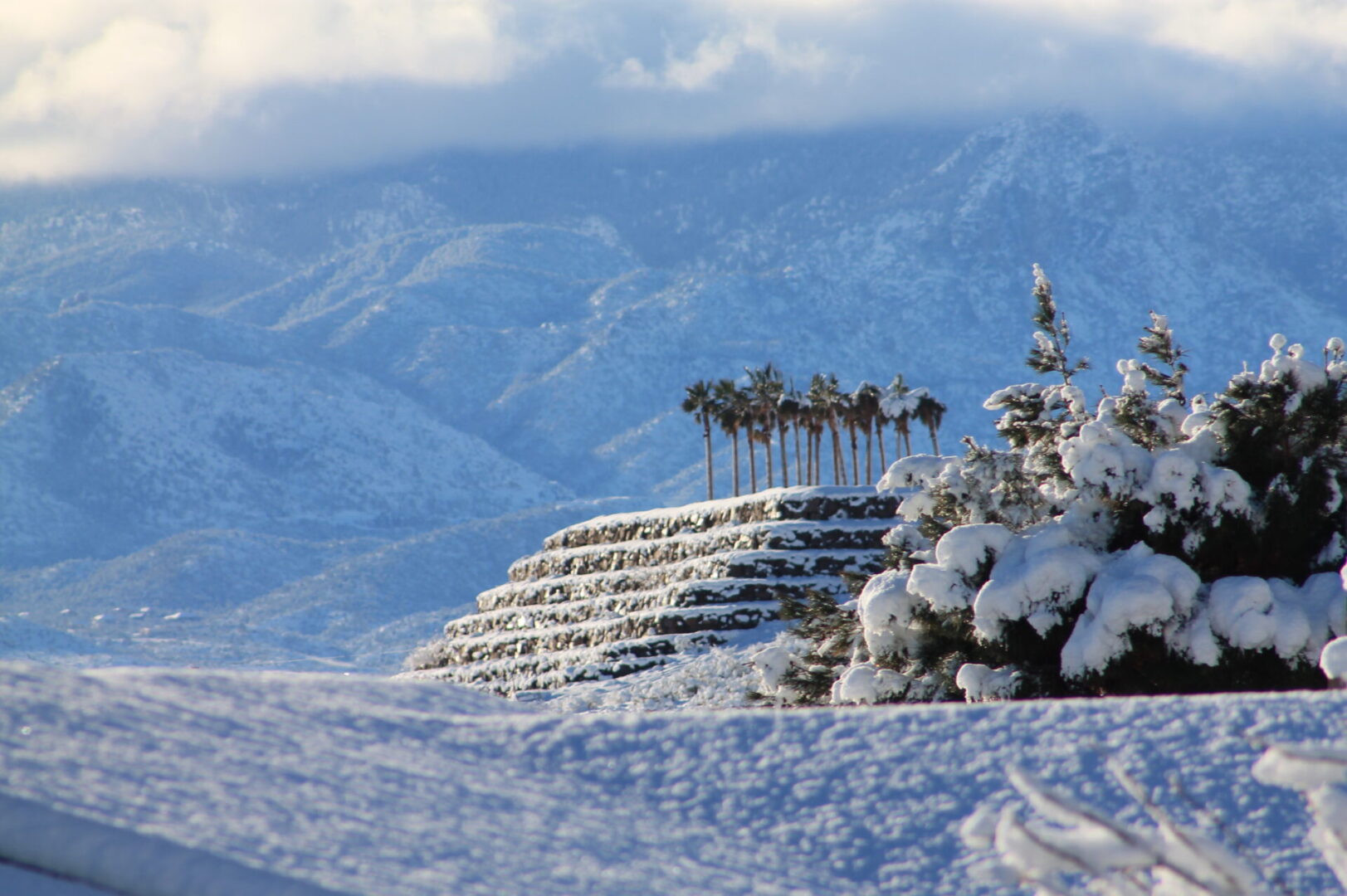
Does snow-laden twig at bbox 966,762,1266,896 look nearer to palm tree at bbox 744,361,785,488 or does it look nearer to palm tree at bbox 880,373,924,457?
palm tree at bbox 880,373,924,457

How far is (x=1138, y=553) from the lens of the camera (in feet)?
76.7

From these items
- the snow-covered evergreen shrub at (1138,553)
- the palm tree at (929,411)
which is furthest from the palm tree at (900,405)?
the snow-covered evergreen shrub at (1138,553)

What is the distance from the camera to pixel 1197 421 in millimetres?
25266

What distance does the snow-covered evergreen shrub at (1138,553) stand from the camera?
2212 cm

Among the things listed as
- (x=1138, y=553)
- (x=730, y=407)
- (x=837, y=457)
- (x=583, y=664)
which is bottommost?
(x=583, y=664)

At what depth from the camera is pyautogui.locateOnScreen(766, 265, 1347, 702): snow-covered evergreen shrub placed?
22.1 meters

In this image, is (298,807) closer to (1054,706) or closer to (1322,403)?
(1054,706)

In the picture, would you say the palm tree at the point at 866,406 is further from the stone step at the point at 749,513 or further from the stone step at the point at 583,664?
the stone step at the point at 583,664

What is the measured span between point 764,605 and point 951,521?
3318 centimetres

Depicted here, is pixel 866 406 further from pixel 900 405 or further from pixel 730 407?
pixel 730 407

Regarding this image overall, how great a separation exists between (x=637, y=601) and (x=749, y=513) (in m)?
6.12

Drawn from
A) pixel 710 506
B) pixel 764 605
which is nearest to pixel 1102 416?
pixel 764 605

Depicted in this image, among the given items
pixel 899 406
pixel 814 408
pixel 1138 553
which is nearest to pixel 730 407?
pixel 814 408

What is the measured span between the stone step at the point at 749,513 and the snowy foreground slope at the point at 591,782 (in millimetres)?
52578
